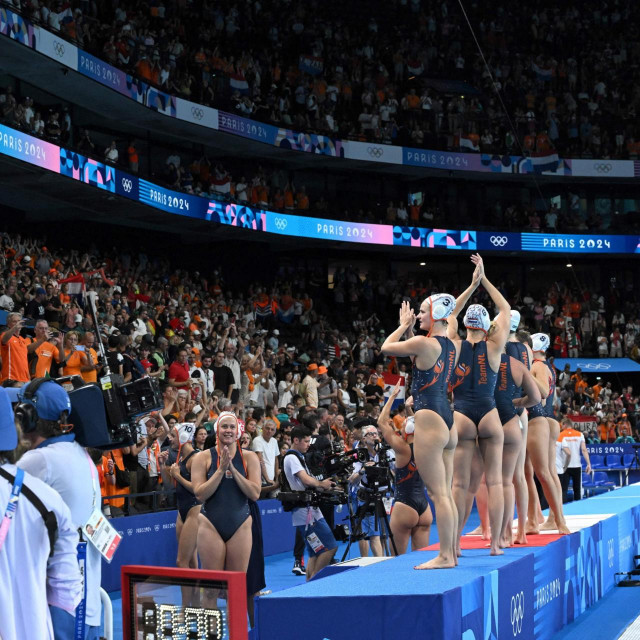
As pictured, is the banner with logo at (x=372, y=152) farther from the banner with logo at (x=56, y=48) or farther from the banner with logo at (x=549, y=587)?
the banner with logo at (x=549, y=587)

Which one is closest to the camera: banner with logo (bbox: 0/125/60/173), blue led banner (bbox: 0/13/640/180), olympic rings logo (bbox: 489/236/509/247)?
banner with logo (bbox: 0/125/60/173)

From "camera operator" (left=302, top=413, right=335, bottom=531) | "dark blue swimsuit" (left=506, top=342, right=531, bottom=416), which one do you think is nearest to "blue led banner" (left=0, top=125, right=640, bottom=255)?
"camera operator" (left=302, top=413, right=335, bottom=531)

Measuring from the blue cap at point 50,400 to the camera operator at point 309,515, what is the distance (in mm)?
6232

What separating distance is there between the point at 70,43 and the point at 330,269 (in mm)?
16018

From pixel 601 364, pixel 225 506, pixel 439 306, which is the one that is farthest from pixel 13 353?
pixel 601 364

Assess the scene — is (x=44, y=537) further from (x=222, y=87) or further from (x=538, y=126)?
(x=538, y=126)

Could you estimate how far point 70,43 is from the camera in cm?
2158

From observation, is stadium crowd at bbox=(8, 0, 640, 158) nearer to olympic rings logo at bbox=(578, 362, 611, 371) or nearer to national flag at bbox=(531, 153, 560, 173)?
national flag at bbox=(531, 153, 560, 173)

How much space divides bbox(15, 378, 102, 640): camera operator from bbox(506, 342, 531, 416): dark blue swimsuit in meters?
5.43

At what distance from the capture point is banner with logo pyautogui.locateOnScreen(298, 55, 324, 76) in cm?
3303

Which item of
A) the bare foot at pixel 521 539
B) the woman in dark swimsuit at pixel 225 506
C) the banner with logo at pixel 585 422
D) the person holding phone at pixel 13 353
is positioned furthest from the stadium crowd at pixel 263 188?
the bare foot at pixel 521 539

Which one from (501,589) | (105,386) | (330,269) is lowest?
(501,589)

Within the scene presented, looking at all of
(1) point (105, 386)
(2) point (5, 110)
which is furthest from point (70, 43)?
(1) point (105, 386)

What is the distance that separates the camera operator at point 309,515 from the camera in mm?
10469
